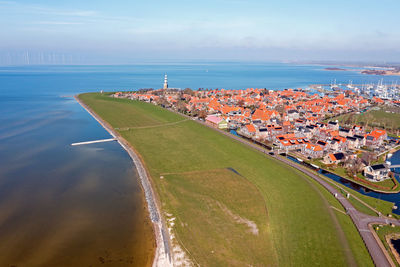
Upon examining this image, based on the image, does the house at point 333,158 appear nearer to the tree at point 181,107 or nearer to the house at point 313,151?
the house at point 313,151

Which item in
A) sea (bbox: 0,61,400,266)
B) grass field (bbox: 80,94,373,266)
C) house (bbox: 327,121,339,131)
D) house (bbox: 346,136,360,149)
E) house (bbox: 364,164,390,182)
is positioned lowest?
sea (bbox: 0,61,400,266)

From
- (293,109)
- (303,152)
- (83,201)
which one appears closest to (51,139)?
(83,201)

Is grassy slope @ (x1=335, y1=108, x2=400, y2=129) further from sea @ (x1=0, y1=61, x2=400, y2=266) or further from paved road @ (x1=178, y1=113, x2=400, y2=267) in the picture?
sea @ (x1=0, y1=61, x2=400, y2=266)

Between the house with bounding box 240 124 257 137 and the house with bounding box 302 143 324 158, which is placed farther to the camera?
the house with bounding box 240 124 257 137

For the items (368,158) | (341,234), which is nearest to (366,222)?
(341,234)

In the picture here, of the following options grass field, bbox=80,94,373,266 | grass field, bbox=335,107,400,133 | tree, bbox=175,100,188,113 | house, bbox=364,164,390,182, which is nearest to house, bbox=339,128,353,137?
grass field, bbox=335,107,400,133

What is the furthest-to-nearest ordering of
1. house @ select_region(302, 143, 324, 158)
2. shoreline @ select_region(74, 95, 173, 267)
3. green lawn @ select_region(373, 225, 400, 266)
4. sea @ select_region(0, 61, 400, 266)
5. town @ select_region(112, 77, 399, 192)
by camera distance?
house @ select_region(302, 143, 324, 158) < town @ select_region(112, 77, 399, 192) < green lawn @ select_region(373, 225, 400, 266) < sea @ select_region(0, 61, 400, 266) < shoreline @ select_region(74, 95, 173, 267)

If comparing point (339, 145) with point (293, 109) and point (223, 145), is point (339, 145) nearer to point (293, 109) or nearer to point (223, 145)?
point (223, 145)
